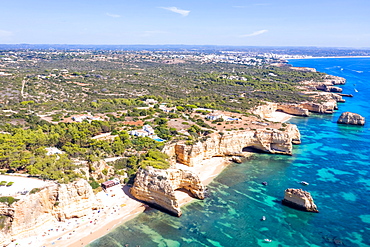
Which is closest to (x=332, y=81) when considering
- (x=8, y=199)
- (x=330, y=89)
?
(x=330, y=89)

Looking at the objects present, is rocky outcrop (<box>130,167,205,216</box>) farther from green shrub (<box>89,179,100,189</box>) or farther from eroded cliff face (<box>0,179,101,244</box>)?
eroded cliff face (<box>0,179,101,244</box>)

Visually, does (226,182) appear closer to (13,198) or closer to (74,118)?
(13,198)

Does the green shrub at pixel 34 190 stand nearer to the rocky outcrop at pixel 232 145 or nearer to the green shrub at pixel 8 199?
the green shrub at pixel 8 199

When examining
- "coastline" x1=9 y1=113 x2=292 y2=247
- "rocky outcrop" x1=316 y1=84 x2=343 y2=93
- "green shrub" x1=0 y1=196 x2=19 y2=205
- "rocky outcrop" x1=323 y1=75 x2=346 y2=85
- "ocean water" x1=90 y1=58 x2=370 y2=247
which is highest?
"rocky outcrop" x1=323 y1=75 x2=346 y2=85

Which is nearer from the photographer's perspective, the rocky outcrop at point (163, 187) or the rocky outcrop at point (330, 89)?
the rocky outcrop at point (163, 187)

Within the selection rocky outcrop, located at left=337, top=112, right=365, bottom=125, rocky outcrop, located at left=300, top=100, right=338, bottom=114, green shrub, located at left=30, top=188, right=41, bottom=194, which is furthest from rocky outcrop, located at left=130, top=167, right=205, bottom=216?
rocky outcrop, located at left=300, top=100, right=338, bottom=114

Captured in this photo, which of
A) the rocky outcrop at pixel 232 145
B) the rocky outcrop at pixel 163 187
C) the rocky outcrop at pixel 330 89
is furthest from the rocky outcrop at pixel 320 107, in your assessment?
the rocky outcrop at pixel 163 187

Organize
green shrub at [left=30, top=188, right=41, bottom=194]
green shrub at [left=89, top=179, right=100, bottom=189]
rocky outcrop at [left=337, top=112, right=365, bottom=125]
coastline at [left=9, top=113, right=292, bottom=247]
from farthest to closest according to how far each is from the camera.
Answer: rocky outcrop at [left=337, top=112, right=365, bottom=125]
green shrub at [left=89, top=179, right=100, bottom=189]
green shrub at [left=30, top=188, right=41, bottom=194]
coastline at [left=9, top=113, right=292, bottom=247]
